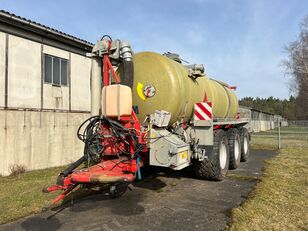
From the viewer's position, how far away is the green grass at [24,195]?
538 centimetres

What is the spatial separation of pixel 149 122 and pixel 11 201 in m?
3.08

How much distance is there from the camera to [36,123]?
9.53m

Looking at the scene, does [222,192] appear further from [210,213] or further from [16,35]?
[16,35]

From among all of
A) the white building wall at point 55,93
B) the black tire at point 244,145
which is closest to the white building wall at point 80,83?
the white building wall at point 55,93

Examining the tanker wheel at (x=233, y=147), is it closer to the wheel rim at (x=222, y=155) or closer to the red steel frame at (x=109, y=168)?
the wheel rim at (x=222, y=155)

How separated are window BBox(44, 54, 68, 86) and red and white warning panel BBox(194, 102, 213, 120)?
17.4 feet

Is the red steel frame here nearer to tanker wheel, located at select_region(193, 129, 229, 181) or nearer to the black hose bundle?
the black hose bundle

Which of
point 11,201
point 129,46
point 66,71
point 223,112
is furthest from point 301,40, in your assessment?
point 11,201

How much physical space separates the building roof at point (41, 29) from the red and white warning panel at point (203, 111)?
17.8 ft

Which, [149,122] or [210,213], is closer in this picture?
[210,213]

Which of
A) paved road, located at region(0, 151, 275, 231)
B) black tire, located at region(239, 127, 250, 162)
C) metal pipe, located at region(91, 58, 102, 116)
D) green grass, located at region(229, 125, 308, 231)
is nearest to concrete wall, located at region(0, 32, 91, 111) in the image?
metal pipe, located at region(91, 58, 102, 116)

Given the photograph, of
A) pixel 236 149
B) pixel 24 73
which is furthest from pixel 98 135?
pixel 236 149

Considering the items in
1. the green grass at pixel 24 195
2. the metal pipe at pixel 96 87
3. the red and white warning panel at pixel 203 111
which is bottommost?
the green grass at pixel 24 195

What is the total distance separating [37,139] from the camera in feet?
31.3
